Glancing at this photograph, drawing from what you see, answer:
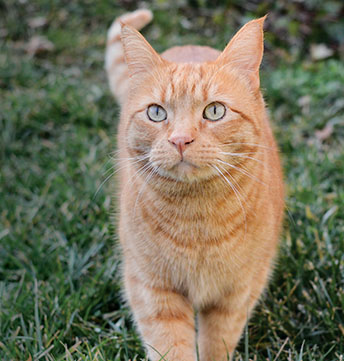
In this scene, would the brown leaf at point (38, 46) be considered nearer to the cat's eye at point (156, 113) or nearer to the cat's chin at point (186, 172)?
the cat's eye at point (156, 113)

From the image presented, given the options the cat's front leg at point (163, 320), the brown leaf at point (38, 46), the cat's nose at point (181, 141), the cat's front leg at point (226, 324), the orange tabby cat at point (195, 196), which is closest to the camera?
the cat's nose at point (181, 141)

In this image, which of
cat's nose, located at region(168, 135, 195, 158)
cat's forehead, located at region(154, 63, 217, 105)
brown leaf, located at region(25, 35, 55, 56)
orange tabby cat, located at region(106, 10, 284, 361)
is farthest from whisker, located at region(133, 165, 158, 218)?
brown leaf, located at region(25, 35, 55, 56)

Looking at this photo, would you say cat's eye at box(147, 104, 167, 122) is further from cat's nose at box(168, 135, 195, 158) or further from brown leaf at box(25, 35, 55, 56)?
brown leaf at box(25, 35, 55, 56)

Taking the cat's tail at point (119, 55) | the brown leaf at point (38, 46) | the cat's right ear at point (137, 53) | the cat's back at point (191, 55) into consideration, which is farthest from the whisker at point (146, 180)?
the brown leaf at point (38, 46)

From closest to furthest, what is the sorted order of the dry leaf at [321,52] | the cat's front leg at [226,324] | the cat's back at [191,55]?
the cat's front leg at [226,324] → the cat's back at [191,55] → the dry leaf at [321,52]

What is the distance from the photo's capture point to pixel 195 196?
6.82 feet

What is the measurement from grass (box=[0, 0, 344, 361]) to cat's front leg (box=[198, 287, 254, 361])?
90mm

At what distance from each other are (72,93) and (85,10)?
191cm

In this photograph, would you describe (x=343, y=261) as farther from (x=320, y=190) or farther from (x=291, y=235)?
(x=320, y=190)

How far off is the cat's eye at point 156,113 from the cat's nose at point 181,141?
21 cm

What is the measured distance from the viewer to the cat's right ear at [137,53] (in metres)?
2.21

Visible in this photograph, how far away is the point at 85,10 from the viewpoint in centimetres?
611

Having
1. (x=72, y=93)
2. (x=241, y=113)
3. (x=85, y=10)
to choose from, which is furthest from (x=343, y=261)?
(x=85, y=10)

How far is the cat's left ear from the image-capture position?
6.80 ft
